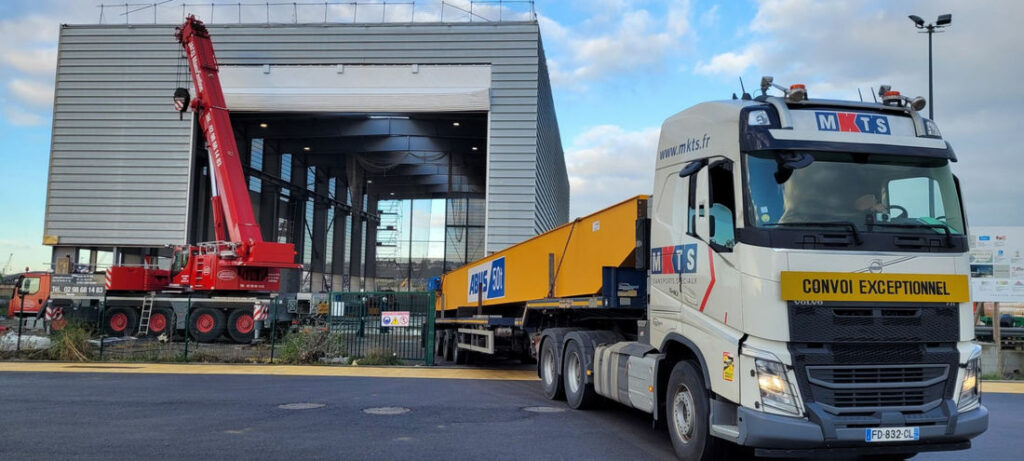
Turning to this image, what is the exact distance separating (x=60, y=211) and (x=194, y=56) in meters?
8.79

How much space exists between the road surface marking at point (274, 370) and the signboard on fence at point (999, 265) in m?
11.1

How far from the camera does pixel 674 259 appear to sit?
281 inches

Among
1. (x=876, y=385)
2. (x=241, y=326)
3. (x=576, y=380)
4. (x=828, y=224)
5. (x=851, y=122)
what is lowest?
(x=576, y=380)

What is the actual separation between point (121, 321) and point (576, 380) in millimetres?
19861

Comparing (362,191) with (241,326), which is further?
(362,191)

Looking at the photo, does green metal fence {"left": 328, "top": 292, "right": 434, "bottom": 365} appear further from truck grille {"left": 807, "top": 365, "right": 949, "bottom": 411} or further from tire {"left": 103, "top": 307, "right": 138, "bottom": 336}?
truck grille {"left": 807, "top": 365, "right": 949, "bottom": 411}

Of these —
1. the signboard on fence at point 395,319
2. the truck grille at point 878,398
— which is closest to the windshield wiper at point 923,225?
the truck grille at point 878,398

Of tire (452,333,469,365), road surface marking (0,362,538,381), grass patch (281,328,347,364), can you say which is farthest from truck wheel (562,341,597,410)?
grass patch (281,328,347,364)

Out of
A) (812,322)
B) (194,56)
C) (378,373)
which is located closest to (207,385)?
(378,373)

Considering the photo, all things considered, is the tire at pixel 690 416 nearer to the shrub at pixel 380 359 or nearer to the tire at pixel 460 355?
the shrub at pixel 380 359

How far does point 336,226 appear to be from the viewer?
46281mm

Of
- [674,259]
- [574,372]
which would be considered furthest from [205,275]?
[674,259]

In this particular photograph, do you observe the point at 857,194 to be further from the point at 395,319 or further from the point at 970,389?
the point at 395,319

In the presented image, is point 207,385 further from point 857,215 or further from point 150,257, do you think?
point 150,257
